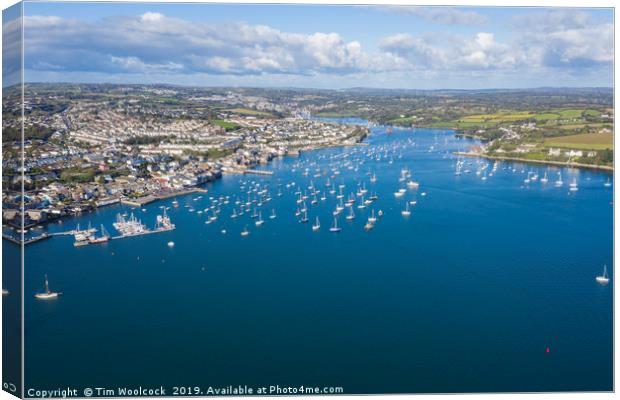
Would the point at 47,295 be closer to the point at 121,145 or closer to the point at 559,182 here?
the point at 121,145

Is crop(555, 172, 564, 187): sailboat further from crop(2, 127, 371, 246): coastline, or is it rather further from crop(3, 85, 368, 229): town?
crop(3, 85, 368, 229): town

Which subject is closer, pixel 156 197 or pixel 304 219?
pixel 304 219

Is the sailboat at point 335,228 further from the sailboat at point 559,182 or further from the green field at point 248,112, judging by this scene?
the green field at point 248,112

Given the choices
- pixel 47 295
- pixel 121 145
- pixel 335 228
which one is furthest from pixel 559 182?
pixel 47 295

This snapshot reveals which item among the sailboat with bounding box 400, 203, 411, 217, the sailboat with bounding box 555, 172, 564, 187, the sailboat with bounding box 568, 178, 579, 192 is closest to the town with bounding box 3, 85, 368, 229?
the sailboat with bounding box 400, 203, 411, 217

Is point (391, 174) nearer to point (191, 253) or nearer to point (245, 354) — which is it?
point (191, 253)

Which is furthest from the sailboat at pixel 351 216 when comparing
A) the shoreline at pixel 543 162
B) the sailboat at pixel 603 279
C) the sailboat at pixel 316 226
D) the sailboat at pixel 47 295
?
the shoreline at pixel 543 162
